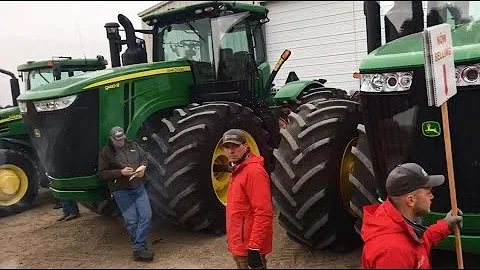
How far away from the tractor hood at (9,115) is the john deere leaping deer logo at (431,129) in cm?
616

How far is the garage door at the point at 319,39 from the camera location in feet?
16.8

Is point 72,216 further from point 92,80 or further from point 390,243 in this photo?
point 390,243

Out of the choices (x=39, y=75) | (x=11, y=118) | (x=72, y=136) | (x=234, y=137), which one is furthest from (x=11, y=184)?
(x=234, y=137)

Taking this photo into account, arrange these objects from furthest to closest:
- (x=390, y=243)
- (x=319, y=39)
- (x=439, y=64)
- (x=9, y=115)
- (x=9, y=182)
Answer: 1. (x=9, y=115)
2. (x=9, y=182)
3. (x=319, y=39)
4. (x=439, y=64)
5. (x=390, y=243)

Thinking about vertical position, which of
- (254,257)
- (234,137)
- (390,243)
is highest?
(234,137)

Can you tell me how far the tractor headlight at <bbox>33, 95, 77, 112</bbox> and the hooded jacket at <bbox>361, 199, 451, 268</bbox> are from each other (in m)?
3.28

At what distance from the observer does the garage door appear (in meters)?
5.12

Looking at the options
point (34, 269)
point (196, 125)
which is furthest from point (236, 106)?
point (34, 269)

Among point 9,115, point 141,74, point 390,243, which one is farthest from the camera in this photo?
point 9,115

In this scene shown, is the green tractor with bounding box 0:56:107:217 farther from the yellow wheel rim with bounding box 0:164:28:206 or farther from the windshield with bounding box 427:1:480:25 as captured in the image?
the windshield with bounding box 427:1:480:25

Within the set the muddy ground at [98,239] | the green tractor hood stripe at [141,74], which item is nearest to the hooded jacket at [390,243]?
the muddy ground at [98,239]

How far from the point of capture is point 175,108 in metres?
5.70

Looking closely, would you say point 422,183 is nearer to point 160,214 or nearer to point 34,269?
point 34,269

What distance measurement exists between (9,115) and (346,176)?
213 inches
